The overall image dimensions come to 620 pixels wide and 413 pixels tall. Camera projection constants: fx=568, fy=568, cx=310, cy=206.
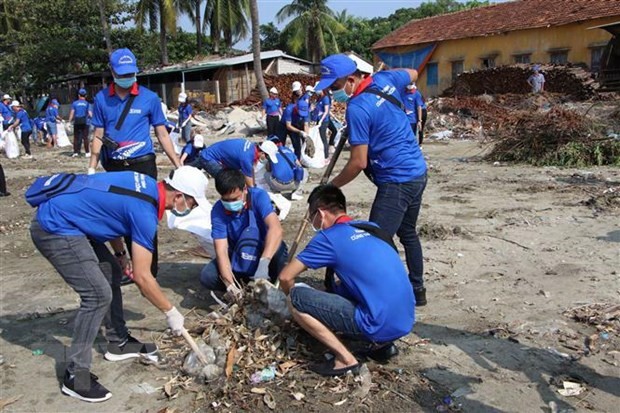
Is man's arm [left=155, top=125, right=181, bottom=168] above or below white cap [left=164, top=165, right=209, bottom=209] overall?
above

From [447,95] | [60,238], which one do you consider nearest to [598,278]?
[60,238]

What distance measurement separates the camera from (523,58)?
82.6 feet

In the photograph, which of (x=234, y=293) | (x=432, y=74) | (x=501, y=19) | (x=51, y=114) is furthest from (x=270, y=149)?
(x=432, y=74)

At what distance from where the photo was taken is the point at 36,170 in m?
12.3

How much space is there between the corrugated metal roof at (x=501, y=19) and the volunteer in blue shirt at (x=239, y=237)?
71.9ft

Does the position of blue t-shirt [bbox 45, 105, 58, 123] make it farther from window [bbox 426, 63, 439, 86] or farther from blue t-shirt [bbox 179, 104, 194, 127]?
window [bbox 426, 63, 439, 86]

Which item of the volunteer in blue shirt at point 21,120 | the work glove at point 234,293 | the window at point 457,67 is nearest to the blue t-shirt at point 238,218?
the work glove at point 234,293

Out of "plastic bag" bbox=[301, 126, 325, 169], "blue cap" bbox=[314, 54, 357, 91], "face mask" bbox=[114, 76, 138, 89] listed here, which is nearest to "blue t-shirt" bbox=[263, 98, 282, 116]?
"plastic bag" bbox=[301, 126, 325, 169]

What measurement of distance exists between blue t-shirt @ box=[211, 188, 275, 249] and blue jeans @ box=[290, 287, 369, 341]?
113cm

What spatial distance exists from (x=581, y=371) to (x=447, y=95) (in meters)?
21.6

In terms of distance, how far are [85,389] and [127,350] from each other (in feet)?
1.63

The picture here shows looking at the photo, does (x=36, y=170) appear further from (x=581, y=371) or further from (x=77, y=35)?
(x=77, y=35)

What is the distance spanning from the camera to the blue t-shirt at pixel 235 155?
5.62 metres

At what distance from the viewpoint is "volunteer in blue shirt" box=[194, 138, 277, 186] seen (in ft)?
18.4
